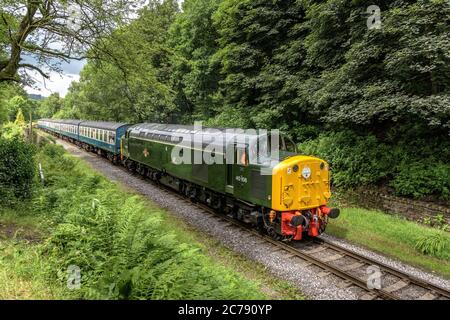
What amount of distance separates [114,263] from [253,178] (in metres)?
5.70

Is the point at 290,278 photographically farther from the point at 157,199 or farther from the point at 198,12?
the point at 198,12

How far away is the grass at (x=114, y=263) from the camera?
18.5 ft

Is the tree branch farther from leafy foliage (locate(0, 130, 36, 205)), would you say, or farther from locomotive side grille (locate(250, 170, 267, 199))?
locomotive side grille (locate(250, 170, 267, 199))

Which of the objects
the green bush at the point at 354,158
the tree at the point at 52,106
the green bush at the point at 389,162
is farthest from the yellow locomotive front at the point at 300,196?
the tree at the point at 52,106

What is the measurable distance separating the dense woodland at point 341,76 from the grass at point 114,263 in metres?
7.78

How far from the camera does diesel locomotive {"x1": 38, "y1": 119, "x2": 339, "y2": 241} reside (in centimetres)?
1035

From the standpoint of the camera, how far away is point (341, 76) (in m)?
14.7

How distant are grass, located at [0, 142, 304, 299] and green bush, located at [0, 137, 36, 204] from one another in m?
A: 2.80

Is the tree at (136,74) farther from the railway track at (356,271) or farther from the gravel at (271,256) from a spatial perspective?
the railway track at (356,271)

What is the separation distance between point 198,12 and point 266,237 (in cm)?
2652

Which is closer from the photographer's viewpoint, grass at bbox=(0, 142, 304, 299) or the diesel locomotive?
grass at bbox=(0, 142, 304, 299)

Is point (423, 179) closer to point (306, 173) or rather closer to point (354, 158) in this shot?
point (354, 158)

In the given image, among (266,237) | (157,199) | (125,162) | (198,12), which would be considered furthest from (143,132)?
(198,12)

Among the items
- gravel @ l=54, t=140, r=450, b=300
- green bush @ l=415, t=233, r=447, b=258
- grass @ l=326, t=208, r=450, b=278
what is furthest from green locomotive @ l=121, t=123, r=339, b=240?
green bush @ l=415, t=233, r=447, b=258
